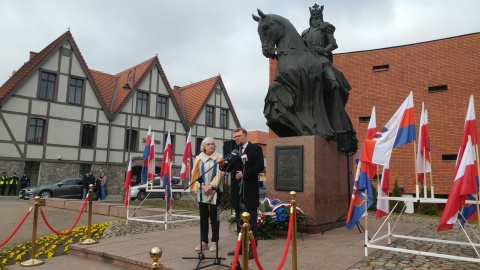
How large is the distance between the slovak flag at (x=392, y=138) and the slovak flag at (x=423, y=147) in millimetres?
564

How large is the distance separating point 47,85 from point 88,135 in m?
4.47

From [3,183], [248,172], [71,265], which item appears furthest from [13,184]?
[248,172]

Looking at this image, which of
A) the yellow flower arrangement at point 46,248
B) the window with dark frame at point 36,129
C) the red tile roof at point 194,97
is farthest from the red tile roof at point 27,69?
the yellow flower arrangement at point 46,248

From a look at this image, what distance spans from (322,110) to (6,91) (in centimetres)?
2278

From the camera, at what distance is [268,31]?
325 inches

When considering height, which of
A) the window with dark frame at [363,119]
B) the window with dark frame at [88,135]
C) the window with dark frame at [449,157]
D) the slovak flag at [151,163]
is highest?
the window with dark frame at [363,119]

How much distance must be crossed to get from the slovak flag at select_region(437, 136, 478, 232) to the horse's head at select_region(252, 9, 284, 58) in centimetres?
474

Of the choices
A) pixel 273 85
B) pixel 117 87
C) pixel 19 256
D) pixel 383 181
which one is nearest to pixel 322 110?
pixel 273 85

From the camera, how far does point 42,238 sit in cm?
852

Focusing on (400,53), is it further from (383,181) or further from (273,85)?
(383,181)

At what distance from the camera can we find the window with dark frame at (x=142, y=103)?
1214 inches

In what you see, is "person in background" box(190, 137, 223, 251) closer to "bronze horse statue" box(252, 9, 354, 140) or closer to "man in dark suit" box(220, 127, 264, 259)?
"man in dark suit" box(220, 127, 264, 259)

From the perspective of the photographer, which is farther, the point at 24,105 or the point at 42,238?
the point at 24,105

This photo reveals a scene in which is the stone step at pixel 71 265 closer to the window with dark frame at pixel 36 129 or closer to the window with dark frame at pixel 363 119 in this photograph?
the window with dark frame at pixel 363 119
